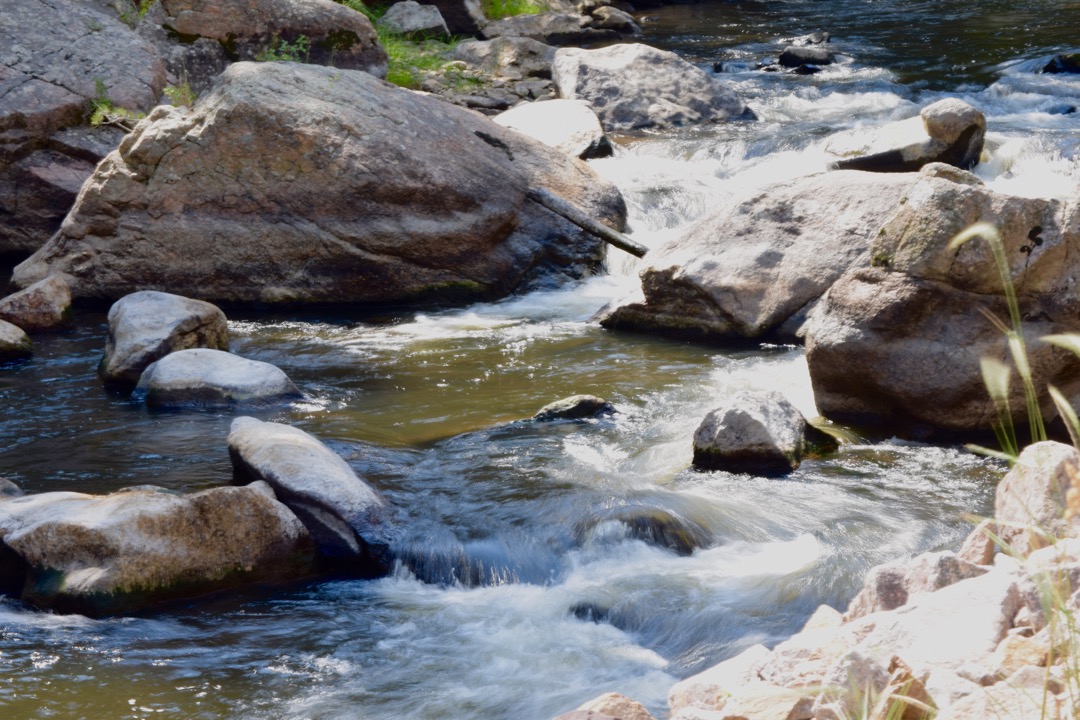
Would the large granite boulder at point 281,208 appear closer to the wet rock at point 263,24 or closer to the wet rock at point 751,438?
the wet rock at point 263,24

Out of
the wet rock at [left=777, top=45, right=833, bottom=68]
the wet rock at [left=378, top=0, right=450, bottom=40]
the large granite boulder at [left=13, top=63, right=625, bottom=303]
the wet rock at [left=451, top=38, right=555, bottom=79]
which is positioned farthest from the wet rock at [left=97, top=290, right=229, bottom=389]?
the wet rock at [left=777, top=45, right=833, bottom=68]

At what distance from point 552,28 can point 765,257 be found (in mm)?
13648

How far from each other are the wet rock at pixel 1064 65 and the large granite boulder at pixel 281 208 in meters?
8.89

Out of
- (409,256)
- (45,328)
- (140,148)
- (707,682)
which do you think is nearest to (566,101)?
(409,256)

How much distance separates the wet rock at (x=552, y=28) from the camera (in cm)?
2011

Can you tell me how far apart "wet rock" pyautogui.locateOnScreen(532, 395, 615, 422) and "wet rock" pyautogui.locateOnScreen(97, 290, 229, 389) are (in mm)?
2556

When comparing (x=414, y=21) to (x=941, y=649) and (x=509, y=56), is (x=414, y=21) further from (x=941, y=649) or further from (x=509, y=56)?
(x=941, y=649)

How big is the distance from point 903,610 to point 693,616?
146cm

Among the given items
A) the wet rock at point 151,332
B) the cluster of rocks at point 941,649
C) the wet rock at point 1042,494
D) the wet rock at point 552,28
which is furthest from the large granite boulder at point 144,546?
the wet rock at point 552,28

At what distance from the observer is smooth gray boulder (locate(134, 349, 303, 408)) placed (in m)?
7.04

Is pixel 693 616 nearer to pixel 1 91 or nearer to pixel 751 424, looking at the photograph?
pixel 751 424

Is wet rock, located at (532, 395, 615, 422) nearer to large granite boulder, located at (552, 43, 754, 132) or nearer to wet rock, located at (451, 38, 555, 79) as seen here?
large granite boulder, located at (552, 43, 754, 132)

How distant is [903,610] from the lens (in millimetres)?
3135

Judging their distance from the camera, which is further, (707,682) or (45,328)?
(45,328)
